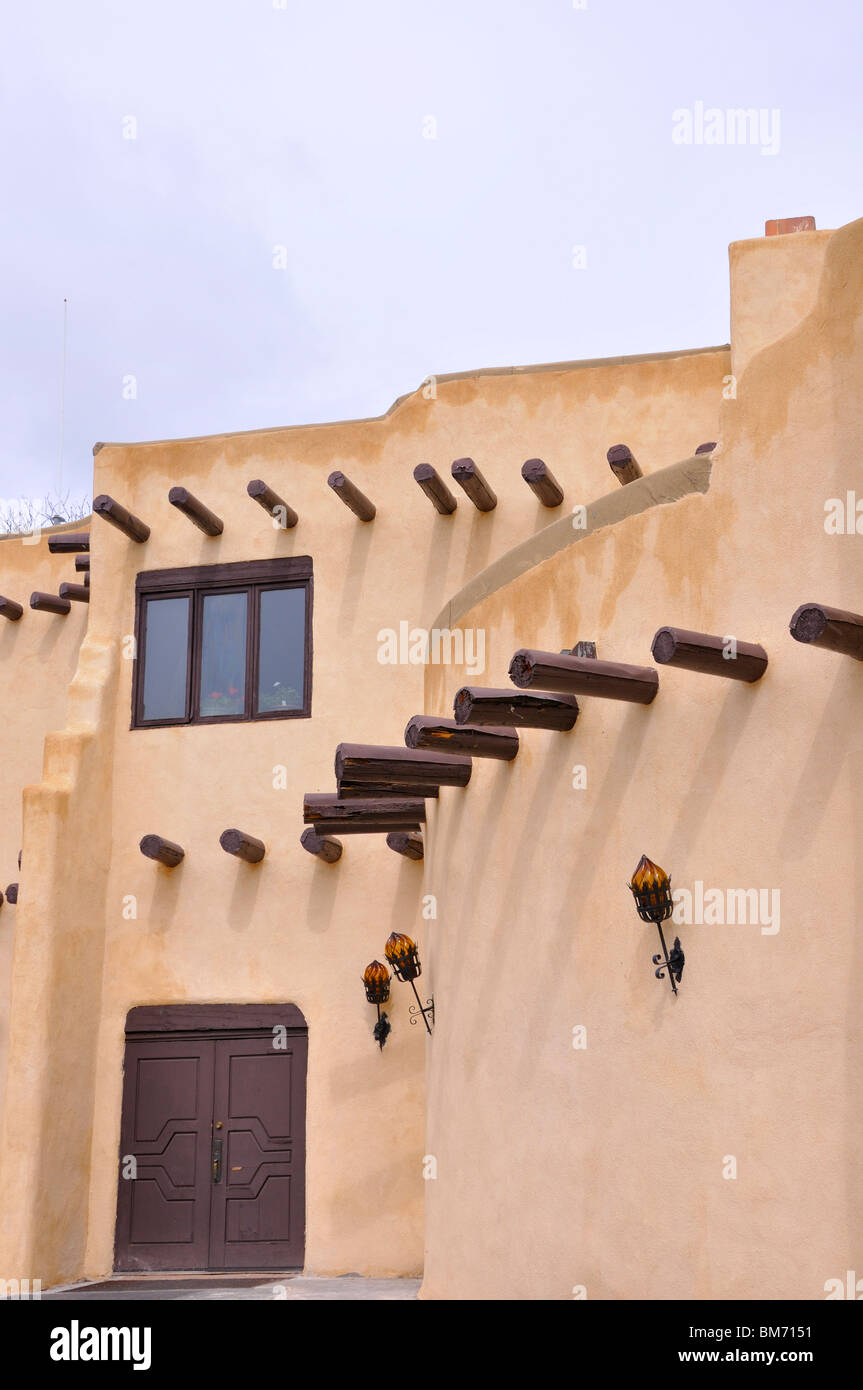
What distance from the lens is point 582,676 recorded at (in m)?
5.77

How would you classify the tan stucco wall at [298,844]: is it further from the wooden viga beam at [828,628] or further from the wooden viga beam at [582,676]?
the wooden viga beam at [828,628]

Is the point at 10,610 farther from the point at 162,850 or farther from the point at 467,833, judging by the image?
the point at 467,833

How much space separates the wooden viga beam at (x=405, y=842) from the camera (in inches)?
441

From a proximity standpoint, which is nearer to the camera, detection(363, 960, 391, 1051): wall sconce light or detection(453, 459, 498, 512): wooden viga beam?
detection(363, 960, 391, 1051): wall sconce light

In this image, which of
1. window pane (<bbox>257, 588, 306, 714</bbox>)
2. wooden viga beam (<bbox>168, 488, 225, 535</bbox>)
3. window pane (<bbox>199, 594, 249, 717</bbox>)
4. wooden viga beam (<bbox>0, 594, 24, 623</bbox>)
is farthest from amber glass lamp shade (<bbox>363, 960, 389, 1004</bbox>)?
wooden viga beam (<bbox>0, 594, 24, 623</bbox>)

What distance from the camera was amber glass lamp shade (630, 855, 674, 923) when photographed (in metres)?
5.79

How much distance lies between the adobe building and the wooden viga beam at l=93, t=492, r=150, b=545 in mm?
31

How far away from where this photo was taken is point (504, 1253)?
700 centimetres

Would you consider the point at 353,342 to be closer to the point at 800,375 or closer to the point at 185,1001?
the point at 185,1001

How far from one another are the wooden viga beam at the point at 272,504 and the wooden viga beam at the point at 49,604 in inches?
103

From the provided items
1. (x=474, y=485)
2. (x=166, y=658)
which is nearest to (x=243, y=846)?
(x=166, y=658)

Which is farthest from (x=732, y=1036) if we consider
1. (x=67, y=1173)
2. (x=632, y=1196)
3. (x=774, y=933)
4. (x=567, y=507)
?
(x=67, y=1173)

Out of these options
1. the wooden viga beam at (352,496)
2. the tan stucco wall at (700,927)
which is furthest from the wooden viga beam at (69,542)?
the tan stucco wall at (700,927)

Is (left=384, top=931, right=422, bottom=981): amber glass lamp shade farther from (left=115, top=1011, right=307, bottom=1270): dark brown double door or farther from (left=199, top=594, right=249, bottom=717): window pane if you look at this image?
(left=199, top=594, right=249, bottom=717): window pane
